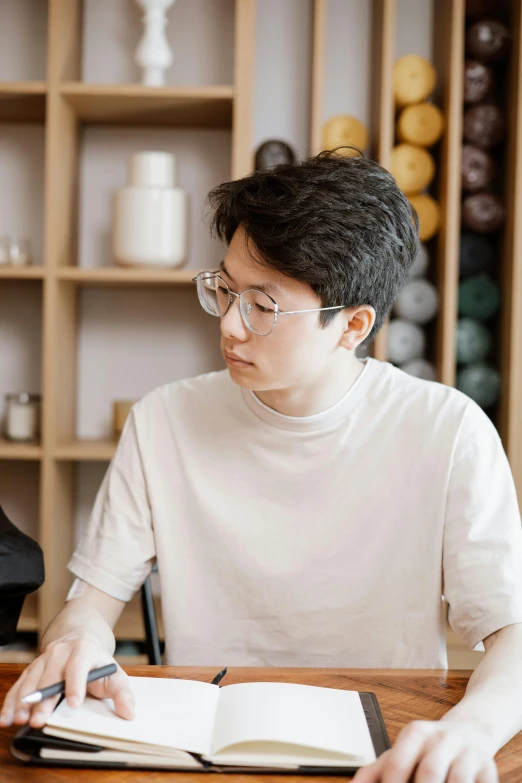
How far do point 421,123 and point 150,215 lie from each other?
87 centimetres

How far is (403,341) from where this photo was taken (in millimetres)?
2508

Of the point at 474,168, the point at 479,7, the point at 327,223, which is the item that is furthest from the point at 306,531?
the point at 479,7

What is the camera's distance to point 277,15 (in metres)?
2.77

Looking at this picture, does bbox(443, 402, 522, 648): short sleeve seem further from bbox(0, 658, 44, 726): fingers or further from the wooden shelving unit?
the wooden shelving unit

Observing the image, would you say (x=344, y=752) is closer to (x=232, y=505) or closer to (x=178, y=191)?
(x=232, y=505)

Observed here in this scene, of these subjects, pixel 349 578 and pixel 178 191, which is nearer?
pixel 349 578

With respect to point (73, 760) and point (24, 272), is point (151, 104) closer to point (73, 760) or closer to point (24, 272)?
point (24, 272)

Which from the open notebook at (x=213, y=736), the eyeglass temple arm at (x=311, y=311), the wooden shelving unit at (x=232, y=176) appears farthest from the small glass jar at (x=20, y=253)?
the open notebook at (x=213, y=736)

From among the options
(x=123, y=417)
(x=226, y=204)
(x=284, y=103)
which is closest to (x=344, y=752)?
(x=226, y=204)

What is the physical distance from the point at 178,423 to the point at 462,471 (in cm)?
53

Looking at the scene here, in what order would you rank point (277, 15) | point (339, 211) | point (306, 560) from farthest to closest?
point (277, 15)
point (306, 560)
point (339, 211)

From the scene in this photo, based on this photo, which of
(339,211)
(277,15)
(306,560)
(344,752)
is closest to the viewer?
(344,752)

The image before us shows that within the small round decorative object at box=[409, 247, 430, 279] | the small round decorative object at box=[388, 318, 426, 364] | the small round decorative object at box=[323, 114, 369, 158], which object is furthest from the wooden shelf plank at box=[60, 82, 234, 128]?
the small round decorative object at box=[388, 318, 426, 364]

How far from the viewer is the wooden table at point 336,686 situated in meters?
0.84
